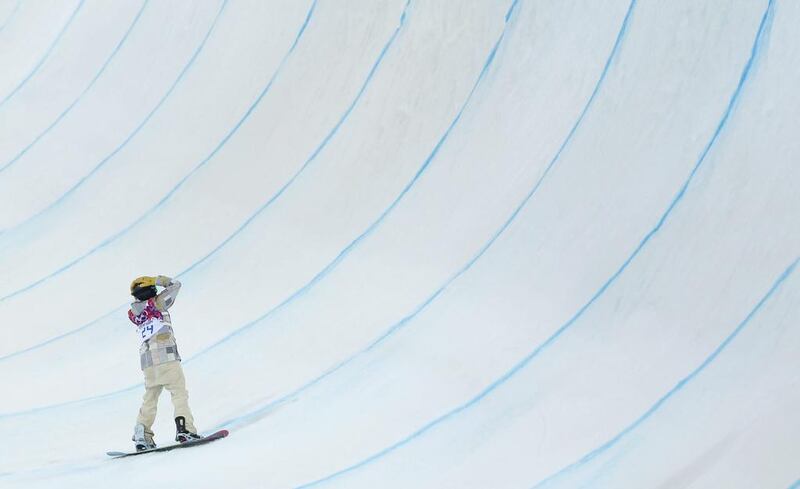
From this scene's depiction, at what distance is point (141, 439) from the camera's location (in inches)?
112

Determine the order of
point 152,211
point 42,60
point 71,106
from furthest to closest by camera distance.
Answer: point 42,60 → point 71,106 → point 152,211

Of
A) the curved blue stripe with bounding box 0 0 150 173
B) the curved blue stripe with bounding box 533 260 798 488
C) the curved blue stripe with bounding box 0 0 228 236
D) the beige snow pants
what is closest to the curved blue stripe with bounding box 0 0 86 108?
the curved blue stripe with bounding box 0 0 150 173

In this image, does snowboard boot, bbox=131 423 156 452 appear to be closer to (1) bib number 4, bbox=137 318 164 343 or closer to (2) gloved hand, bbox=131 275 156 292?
(1) bib number 4, bbox=137 318 164 343

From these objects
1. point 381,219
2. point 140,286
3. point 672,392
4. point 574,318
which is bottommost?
point 672,392

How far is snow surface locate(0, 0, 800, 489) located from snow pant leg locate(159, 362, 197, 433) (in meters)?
0.10

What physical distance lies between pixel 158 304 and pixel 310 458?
0.57 metres

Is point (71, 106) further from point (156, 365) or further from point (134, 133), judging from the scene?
point (156, 365)

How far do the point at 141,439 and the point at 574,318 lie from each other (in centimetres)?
111

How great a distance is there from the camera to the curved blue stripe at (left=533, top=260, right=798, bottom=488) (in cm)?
240

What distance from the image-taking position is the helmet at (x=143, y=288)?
2.90 m

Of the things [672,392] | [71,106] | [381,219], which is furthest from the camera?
[71,106]

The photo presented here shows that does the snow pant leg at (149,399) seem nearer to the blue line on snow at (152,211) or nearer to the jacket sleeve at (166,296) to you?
the jacket sleeve at (166,296)

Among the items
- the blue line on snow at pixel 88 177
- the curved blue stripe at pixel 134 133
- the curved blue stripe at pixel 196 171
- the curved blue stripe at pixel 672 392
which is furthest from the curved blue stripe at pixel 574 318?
the curved blue stripe at pixel 134 133

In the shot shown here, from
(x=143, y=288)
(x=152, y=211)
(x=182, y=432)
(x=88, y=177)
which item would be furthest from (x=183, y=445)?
(x=88, y=177)
